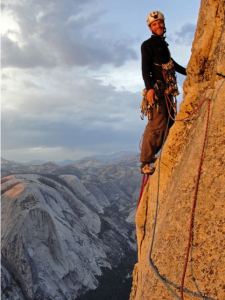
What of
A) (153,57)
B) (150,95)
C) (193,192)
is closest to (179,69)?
(153,57)

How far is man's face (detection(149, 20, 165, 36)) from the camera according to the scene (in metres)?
9.71

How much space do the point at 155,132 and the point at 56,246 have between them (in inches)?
2266

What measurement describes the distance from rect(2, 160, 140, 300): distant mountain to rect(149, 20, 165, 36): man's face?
2036 inches

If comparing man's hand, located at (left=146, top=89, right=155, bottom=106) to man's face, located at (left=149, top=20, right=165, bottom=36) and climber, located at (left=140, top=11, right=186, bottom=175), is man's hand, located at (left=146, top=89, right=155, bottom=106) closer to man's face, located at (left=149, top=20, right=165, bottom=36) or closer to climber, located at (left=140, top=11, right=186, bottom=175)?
climber, located at (left=140, top=11, right=186, bottom=175)

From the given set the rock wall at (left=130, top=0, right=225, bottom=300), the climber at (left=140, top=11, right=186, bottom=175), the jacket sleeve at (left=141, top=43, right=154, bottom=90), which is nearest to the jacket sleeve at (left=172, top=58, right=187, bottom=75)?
the climber at (left=140, top=11, right=186, bottom=175)

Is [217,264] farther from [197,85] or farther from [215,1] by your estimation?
[215,1]

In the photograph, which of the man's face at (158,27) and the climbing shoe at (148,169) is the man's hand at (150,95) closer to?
the man's face at (158,27)

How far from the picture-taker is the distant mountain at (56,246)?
59.1 metres

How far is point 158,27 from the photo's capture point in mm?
9750

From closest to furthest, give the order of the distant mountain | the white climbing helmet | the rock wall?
the rock wall, the white climbing helmet, the distant mountain

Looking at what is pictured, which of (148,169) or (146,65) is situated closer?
(146,65)

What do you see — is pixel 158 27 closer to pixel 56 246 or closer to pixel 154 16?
pixel 154 16

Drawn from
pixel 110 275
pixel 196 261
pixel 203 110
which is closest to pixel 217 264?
pixel 196 261

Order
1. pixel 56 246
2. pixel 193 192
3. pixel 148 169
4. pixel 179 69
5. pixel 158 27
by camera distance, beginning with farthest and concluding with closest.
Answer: pixel 56 246 → pixel 179 69 → pixel 148 169 → pixel 158 27 → pixel 193 192
